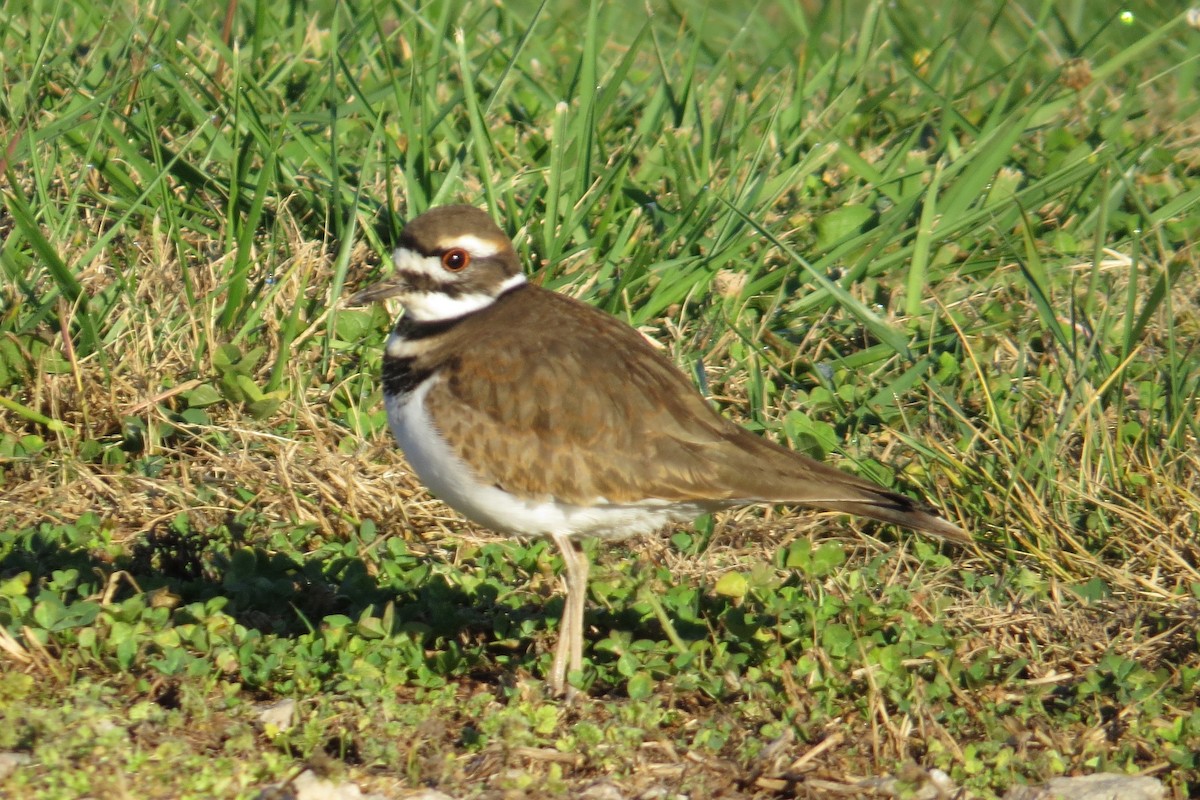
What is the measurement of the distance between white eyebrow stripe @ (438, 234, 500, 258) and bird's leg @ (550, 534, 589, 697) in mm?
877

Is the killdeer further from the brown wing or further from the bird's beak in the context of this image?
the bird's beak

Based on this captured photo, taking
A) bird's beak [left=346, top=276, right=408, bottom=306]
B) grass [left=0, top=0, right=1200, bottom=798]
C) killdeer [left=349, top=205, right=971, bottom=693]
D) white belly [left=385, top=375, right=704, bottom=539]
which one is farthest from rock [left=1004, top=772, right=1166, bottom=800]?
bird's beak [left=346, top=276, right=408, bottom=306]

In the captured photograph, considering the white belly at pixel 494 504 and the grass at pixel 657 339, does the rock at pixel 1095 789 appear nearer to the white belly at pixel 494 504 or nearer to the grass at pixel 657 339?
the grass at pixel 657 339

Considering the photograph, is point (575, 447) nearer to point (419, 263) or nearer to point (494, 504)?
point (494, 504)

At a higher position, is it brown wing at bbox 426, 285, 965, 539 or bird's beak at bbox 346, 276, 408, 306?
bird's beak at bbox 346, 276, 408, 306

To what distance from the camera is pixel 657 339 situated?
18.9ft

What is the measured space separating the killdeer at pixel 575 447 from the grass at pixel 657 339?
1.05ft

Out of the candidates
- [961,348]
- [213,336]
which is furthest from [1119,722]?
[213,336]

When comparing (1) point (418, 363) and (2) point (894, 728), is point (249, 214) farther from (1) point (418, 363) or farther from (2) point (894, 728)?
(2) point (894, 728)

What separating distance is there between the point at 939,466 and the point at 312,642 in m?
2.10

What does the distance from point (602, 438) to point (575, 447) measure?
8 centimetres

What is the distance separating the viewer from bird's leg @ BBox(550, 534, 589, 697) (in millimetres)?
4102

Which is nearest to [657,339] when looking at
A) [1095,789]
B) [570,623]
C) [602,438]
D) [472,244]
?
[472,244]

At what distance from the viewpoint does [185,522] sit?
186 inches
